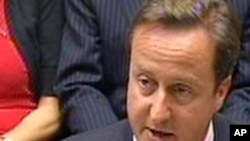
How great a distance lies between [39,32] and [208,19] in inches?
28.7

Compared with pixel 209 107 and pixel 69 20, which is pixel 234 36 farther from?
pixel 69 20

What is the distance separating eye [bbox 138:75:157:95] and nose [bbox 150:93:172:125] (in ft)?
0.05

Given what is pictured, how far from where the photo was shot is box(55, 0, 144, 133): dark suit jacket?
184cm

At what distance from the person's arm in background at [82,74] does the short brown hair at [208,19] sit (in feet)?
1.70

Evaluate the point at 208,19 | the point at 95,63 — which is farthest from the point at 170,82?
the point at 95,63

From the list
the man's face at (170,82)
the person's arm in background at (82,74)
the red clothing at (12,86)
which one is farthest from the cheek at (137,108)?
the red clothing at (12,86)

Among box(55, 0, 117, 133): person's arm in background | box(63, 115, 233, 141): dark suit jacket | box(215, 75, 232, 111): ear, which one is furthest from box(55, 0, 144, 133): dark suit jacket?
box(215, 75, 232, 111): ear

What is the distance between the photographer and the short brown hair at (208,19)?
1286mm

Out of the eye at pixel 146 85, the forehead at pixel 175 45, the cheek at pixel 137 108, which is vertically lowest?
the cheek at pixel 137 108

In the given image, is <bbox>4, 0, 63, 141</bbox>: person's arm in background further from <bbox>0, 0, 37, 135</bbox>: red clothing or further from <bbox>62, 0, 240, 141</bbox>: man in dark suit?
<bbox>62, 0, 240, 141</bbox>: man in dark suit

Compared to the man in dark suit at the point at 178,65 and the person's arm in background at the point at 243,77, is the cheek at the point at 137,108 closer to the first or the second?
the man in dark suit at the point at 178,65

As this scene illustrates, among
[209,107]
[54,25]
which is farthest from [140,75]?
[54,25]

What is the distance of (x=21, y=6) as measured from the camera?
192 centimetres

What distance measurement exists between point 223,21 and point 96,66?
59 centimetres
